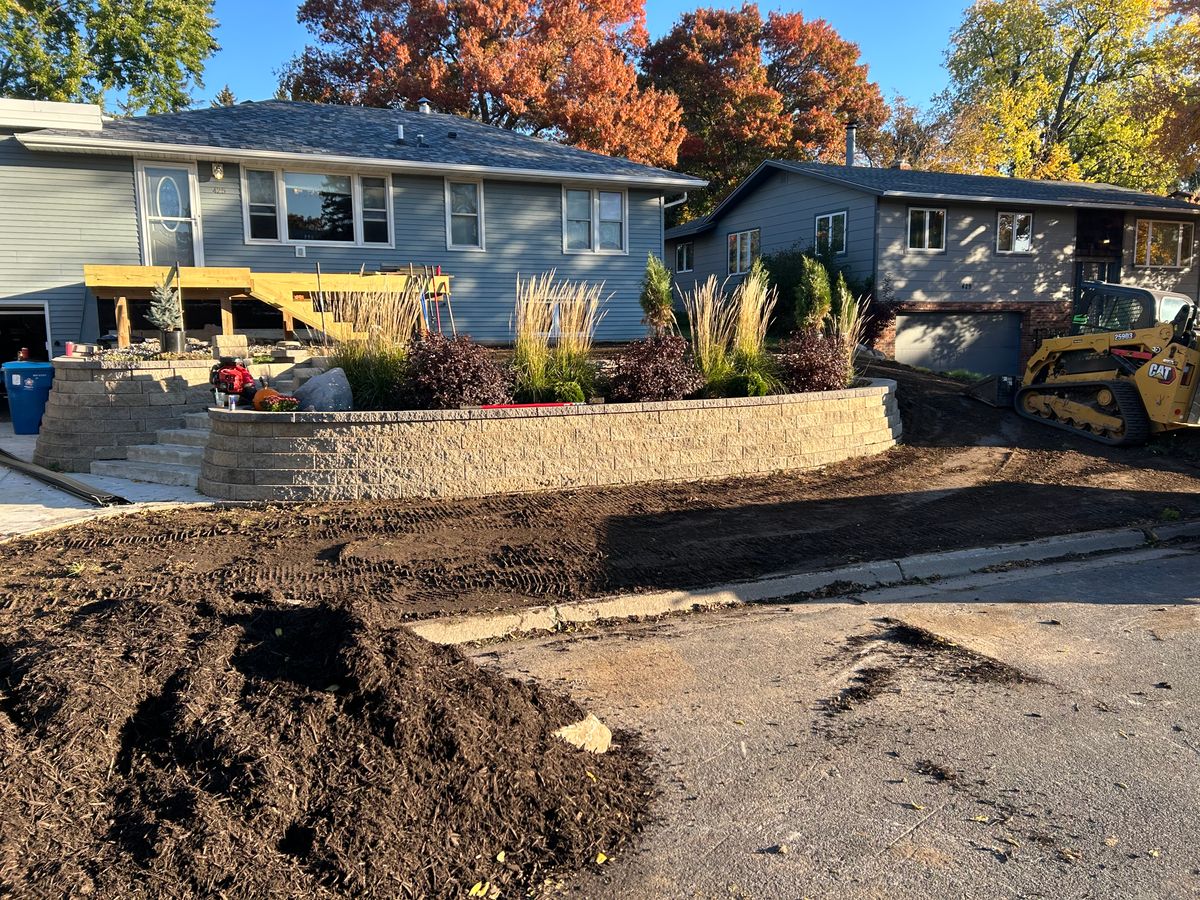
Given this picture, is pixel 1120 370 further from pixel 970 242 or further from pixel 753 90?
pixel 753 90

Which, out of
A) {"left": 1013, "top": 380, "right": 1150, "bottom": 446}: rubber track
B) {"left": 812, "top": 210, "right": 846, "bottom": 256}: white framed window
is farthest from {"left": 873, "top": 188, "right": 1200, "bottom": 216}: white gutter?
{"left": 1013, "top": 380, "right": 1150, "bottom": 446}: rubber track

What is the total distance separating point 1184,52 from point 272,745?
A: 37455mm

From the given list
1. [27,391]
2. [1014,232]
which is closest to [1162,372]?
[1014,232]

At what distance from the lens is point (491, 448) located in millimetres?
8719

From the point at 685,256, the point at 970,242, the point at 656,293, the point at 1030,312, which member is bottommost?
the point at 1030,312

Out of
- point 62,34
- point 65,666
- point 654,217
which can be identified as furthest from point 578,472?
point 62,34

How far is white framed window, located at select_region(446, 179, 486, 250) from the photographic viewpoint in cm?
1739

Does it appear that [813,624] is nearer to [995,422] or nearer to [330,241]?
[995,422]

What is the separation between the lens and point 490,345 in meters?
17.1

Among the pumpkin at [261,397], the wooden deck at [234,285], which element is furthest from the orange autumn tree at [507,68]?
the pumpkin at [261,397]

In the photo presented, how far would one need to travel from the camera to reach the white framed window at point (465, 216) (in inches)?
685

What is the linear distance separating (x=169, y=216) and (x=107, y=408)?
262 inches

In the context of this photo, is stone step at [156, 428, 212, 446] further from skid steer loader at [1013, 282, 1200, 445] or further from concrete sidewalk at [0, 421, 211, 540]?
skid steer loader at [1013, 282, 1200, 445]

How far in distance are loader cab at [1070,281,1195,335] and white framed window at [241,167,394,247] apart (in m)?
12.6
